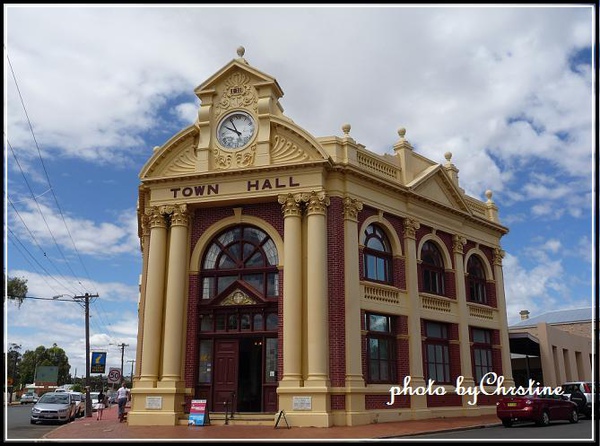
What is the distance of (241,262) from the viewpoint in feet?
76.8

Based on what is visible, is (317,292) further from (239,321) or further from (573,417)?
(573,417)

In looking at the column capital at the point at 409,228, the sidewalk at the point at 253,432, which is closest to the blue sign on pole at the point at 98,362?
the sidewalk at the point at 253,432

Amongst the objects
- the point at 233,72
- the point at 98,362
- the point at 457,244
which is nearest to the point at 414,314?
the point at 457,244

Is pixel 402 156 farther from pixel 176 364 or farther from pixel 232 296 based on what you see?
pixel 176 364

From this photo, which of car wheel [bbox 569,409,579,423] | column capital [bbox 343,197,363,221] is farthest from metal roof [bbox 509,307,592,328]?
column capital [bbox 343,197,363,221]

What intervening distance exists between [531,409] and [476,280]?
10.0m

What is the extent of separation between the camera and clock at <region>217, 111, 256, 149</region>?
24.1m

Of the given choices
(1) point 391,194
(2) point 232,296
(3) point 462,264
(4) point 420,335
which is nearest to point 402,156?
(1) point 391,194

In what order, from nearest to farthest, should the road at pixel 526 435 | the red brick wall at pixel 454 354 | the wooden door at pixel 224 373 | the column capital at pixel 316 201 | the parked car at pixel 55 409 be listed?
the road at pixel 526 435, the wooden door at pixel 224 373, the column capital at pixel 316 201, the red brick wall at pixel 454 354, the parked car at pixel 55 409

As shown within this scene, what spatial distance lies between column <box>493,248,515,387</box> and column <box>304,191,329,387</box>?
41.4 feet

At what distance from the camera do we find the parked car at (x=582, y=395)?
26047 mm

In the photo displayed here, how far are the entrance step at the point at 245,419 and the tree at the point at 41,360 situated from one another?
9776 centimetres

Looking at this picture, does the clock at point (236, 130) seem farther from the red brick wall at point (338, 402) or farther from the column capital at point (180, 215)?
the red brick wall at point (338, 402)

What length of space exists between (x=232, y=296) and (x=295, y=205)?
13.9 feet
